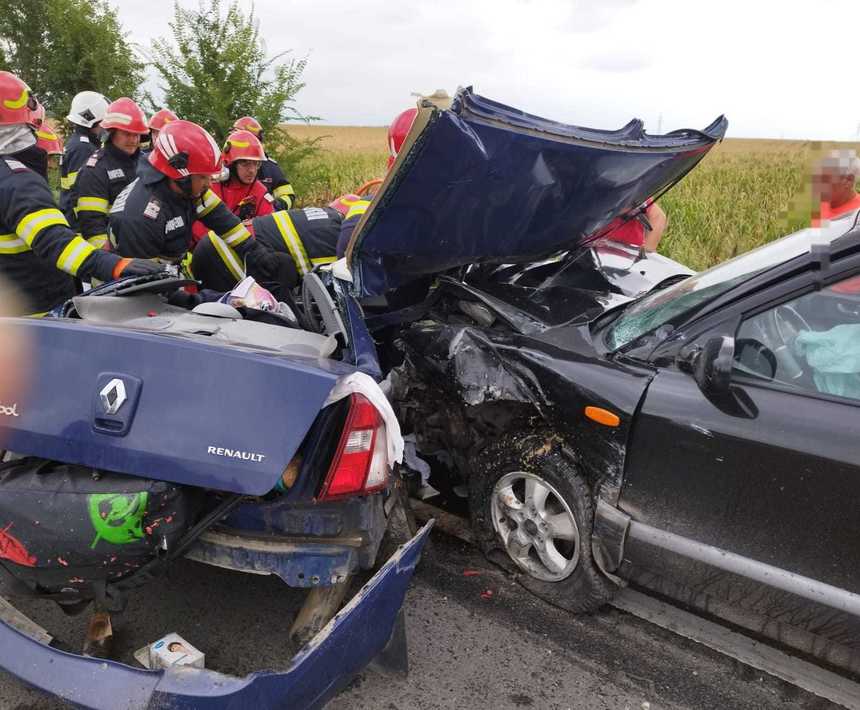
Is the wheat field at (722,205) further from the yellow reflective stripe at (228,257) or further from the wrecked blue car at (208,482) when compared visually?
the wrecked blue car at (208,482)

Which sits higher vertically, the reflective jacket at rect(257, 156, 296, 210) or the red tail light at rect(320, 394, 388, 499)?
the reflective jacket at rect(257, 156, 296, 210)

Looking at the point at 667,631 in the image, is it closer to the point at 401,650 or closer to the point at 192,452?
the point at 401,650

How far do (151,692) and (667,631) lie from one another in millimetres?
1933

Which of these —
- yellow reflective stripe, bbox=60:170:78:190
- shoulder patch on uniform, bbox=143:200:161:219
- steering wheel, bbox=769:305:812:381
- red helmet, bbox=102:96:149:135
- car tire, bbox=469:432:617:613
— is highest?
red helmet, bbox=102:96:149:135

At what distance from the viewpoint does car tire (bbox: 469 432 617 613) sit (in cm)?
265

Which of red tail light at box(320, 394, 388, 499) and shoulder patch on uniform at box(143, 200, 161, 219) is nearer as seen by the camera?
red tail light at box(320, 394, 388, 499)

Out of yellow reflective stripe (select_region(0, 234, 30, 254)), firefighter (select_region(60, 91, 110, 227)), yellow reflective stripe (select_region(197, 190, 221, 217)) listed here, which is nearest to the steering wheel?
yellow reflective stripe (select_region(197, 190, 221, 217))

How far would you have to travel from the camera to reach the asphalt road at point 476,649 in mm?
2340

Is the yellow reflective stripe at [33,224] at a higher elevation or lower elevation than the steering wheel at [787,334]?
lower

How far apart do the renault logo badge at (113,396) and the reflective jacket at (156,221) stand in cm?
265

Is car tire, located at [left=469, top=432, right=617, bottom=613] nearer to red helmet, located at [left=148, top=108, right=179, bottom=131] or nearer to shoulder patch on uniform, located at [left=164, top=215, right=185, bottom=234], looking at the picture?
shoulder patch on uniform, located at [left=164, top=215, right=185, bottom=234]

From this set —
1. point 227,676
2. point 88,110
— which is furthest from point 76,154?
point 227,676

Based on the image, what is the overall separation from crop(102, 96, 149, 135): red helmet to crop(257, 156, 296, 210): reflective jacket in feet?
5.92

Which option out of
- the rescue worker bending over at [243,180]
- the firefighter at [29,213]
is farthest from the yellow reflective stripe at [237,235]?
the rescue worker bending over at [243,180]
